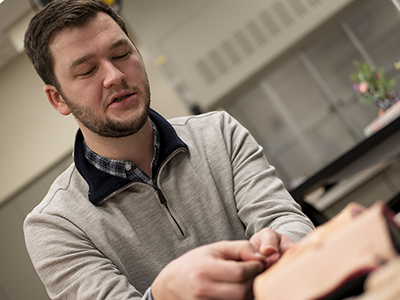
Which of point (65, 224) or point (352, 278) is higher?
point (65, 224)

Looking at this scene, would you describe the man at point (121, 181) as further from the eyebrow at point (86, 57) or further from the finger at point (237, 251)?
the finger at point (237, 251)

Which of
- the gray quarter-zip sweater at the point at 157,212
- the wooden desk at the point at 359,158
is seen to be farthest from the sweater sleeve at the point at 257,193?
the wooden desk at the point at 359,158

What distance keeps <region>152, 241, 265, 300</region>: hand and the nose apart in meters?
0.66

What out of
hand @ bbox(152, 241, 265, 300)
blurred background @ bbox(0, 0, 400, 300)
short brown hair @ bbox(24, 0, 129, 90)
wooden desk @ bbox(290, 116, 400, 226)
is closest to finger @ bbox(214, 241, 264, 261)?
hand @ bbox(152, 241, 265, 300)

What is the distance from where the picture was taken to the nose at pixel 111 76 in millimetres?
1168

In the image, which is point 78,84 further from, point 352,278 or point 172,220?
point 352,278

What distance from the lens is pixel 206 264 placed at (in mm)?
590

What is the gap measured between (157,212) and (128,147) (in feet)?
0.73

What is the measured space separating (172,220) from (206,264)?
64cm

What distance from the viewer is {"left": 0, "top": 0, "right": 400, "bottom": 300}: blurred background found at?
4.01 meters

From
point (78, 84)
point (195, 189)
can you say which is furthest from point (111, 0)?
point (195, 189)

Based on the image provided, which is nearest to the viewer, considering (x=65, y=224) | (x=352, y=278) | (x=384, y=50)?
(x=352, y=278)

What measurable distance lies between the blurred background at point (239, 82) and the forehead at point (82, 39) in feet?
9.05

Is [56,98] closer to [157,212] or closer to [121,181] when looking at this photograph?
[121,181]
